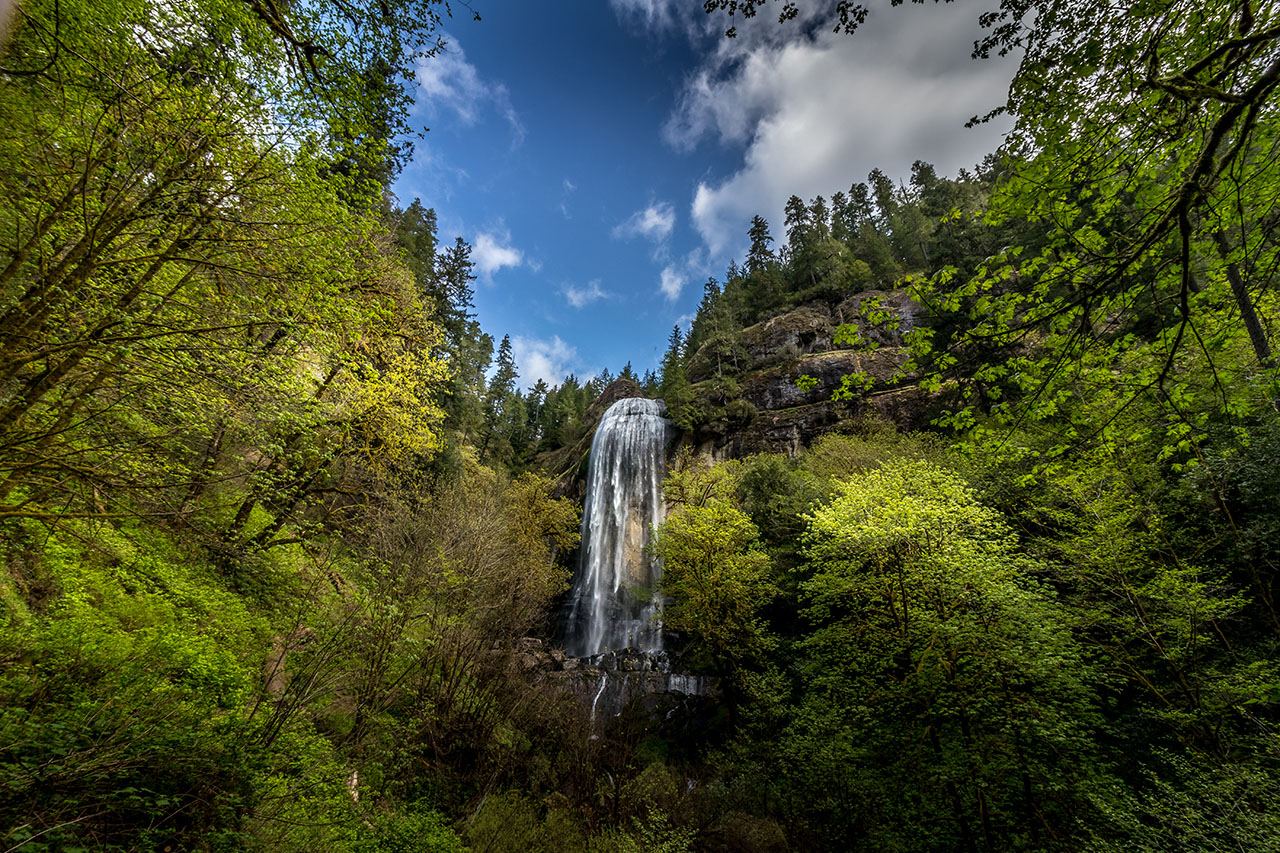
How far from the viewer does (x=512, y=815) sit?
21.4 ft

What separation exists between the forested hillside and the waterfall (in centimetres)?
665

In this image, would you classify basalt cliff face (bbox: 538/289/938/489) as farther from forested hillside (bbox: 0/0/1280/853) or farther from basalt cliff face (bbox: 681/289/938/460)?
forested hillside (bbox: 0/0/1280/853)

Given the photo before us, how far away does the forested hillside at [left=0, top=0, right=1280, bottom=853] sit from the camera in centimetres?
271

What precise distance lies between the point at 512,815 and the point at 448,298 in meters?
22.5

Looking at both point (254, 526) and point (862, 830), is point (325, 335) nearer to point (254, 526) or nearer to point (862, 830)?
point (254, 526)

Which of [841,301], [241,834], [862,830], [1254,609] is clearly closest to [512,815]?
[241,834]

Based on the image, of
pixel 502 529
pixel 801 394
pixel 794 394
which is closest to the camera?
pixel 502 529

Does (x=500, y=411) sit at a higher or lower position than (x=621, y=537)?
higher

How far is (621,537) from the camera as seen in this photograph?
74.5 ft

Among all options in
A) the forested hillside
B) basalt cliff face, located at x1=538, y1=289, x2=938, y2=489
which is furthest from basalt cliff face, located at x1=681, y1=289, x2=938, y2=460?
the forested hillside

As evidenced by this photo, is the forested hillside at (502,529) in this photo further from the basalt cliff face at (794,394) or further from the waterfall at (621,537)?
the basalt cliff face at (794,394)

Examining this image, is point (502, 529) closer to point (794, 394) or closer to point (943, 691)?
point (943, 691)

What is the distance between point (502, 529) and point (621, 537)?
12046 mm

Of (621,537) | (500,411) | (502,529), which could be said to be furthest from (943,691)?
(500,411)
